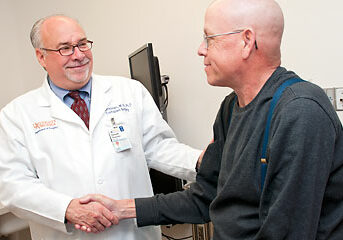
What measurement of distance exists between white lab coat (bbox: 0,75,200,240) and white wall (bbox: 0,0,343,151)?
2.75ft

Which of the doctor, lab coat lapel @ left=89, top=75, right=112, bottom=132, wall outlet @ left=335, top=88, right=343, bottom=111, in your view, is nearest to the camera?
the doctor

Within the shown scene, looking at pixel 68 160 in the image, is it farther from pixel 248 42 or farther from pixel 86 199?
pixel 248 42

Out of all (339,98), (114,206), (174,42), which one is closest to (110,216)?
(114,206)

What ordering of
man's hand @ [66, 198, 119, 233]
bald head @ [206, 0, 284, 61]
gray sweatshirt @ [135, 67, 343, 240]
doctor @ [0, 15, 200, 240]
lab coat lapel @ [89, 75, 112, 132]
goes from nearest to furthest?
gray sweatshirt @ [135, 67, 343, 240] → bald head @ [206, 0, 284, 61] → man's hand @ [66, 198, 119, 233] → doctor @ [0, 15, 200, 240] → lab coat lapel @ [89, 75, 112, 132]

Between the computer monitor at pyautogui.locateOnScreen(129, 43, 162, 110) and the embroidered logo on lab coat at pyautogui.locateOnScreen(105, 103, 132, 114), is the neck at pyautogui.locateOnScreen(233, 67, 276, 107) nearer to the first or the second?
the embroidered logo on lab coat at pyautogui.locateOnScreen(105, 103, 132, 114)

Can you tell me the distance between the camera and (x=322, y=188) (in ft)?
2.82

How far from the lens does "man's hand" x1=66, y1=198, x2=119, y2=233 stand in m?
1.34

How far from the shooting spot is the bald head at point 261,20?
101cm

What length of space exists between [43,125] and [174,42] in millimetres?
1279

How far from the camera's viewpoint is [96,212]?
52.7 inches

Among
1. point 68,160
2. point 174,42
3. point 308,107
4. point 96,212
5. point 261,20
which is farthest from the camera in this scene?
point 174,42

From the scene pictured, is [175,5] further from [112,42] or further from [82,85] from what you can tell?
[82,85]


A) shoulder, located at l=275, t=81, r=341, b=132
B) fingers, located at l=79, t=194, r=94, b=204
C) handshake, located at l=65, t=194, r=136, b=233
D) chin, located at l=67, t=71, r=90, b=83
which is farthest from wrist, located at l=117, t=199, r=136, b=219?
shoulder, located at l=275, t=81, r=341, b=132

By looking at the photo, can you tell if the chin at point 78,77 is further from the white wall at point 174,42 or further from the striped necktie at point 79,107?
the white wall at point 174,42
